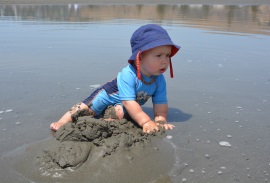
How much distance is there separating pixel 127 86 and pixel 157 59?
403 mm

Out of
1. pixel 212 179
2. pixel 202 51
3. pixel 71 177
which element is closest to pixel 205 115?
pixel 212 179

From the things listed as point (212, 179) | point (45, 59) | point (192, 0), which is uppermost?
point (192, 0)

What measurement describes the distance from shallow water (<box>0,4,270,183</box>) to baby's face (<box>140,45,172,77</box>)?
1.97 ft


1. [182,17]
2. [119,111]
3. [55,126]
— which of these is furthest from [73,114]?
[182,17]

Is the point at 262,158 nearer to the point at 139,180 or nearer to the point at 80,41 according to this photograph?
the point at 139,180

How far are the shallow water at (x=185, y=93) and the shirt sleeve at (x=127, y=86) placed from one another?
537 mm

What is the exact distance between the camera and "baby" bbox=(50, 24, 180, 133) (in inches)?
117

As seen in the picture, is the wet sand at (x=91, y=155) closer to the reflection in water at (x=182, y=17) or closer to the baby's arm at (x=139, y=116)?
the baby's arm at (x=139, y=116)

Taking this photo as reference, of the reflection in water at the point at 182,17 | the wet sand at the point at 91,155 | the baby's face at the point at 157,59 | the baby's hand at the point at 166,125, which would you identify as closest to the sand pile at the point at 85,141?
the wet sand at the point at 91,155

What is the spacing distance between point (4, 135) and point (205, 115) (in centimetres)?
198

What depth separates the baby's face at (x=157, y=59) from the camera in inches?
117

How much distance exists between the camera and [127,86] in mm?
3125

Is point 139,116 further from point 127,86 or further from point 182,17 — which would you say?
point 182,17

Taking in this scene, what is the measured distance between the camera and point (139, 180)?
2199 mm
